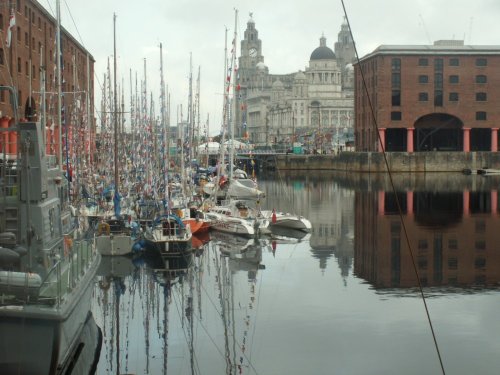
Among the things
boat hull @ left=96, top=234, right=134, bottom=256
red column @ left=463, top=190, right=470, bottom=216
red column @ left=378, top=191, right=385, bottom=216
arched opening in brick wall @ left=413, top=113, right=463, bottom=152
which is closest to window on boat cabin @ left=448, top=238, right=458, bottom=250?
red column @ left=463, top=190, right=470, bottom=216

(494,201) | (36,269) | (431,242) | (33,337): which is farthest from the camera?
(494,201)

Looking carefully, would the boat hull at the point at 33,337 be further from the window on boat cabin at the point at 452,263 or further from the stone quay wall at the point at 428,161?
the stone quay wall at the point at 428,161

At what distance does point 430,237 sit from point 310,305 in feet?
57.4

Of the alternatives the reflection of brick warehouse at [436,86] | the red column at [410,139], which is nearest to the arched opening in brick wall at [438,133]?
the reflection of brick warehouse at [436,86]

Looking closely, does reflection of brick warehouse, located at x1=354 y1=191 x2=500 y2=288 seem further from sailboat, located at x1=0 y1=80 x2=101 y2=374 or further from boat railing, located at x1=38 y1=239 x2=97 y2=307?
sailboat, located at x1=0 y1=80 x2=101 y2=374

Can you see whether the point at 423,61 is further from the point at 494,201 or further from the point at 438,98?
the point at 494,201

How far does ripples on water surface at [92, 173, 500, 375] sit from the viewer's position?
707 inches

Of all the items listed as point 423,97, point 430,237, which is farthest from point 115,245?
point 423,97

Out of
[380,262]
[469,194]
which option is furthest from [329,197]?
[380,262]

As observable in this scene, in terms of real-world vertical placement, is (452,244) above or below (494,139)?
below

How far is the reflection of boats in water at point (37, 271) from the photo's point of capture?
13438 millimetres

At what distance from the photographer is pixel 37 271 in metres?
16.2

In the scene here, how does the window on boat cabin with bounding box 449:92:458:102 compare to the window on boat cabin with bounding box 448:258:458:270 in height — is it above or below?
above

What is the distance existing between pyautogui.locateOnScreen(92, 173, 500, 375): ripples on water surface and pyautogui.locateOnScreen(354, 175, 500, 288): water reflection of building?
9 centimetres
